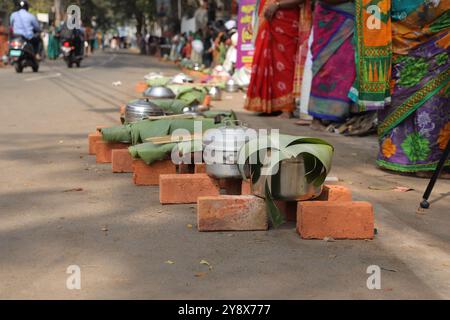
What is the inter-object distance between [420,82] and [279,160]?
86.0 inches

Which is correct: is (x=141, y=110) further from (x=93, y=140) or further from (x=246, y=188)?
(x=246, y=188)

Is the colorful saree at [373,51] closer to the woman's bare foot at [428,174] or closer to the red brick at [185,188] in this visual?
the woman's bare foot at [428,174]

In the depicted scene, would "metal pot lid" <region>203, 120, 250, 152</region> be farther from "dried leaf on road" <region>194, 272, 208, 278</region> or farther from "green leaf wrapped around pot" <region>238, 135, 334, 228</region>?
"dried leaf on road" <region>194, 272, 208, 278</region>

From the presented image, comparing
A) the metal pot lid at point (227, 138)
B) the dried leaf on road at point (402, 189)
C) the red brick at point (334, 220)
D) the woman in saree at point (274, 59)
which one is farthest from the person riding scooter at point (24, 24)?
the red brick at point (334, 220)

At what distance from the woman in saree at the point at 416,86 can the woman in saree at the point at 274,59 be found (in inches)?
149

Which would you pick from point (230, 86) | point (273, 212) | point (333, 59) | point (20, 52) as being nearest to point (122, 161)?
point (273, 212)

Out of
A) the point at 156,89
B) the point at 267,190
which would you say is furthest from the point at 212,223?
the point at 156,89

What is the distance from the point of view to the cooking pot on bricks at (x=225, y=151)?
408cm

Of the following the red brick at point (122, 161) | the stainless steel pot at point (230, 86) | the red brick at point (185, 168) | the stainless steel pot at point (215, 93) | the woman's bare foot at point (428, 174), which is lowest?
the stainless steel pot at point (230, 86)

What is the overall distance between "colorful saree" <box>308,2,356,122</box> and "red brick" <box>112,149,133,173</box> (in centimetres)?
305

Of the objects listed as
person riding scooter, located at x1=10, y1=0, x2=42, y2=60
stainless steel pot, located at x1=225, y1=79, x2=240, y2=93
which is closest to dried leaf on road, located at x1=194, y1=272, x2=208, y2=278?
stainless steel pot, located at x1=225, y1=79, x2=240, y2=93

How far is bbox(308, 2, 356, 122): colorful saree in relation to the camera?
7.35 metres

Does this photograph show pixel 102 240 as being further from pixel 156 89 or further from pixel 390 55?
pixel 156 89
